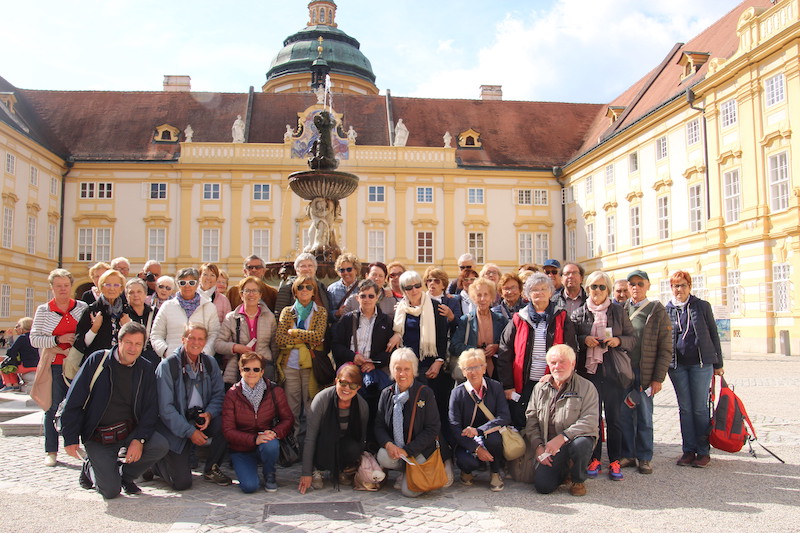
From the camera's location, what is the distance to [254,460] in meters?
6.04

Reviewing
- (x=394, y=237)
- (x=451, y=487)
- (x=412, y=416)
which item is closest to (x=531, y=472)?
(x=451, y=487)

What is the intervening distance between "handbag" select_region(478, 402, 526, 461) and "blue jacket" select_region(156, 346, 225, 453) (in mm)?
2525

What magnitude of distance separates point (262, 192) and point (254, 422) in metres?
29.7

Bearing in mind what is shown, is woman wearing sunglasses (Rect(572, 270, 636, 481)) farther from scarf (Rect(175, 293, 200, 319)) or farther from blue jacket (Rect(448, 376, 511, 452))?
scarf (Rect(175, 293, 200, 319))

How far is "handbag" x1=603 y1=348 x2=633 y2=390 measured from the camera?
630cm

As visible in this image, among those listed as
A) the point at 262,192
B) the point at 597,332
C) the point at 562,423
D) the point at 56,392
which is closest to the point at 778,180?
the point at 597,332

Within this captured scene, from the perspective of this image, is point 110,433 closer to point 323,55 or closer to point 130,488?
point 130,488

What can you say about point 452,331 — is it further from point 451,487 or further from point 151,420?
point 151,420

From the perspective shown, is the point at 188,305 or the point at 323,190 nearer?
the point at 188,305

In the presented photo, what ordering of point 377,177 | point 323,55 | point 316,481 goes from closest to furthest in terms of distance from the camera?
point 316,481
point 377,177
point 323,55

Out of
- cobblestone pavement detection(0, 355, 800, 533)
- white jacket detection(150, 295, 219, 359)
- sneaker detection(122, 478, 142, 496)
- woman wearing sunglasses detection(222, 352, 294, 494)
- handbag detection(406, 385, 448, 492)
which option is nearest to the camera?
cobblestone pavement detection(0, 355, 800, 533)

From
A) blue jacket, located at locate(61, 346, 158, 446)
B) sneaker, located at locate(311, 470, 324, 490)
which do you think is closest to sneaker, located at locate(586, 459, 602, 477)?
sneaker, located at locate(311, 470, 324, 490)

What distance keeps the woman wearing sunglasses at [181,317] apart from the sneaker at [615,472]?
397cm

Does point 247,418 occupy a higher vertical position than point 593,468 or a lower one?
higher
